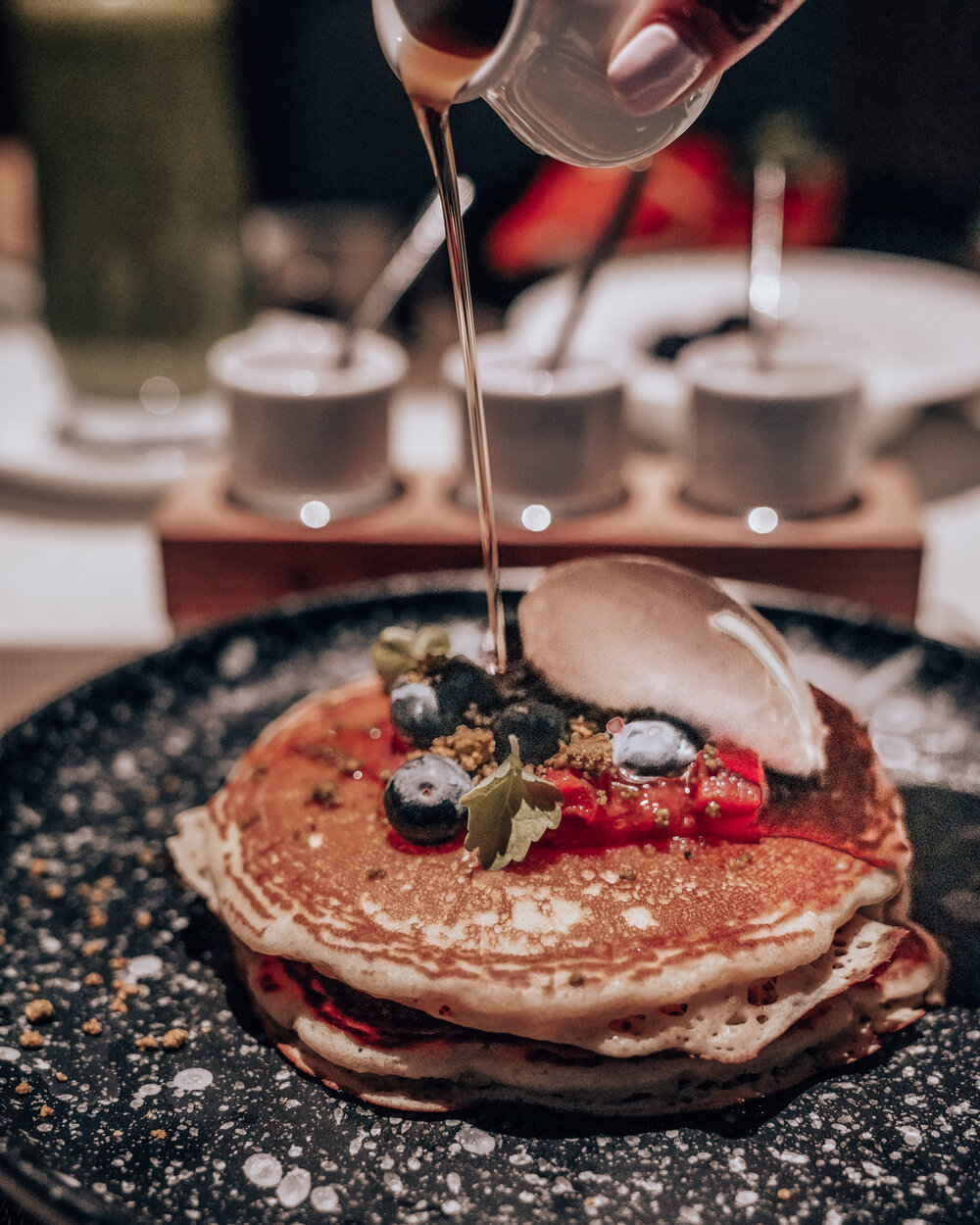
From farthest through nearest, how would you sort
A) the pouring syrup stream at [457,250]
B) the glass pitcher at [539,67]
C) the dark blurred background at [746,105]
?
the dark blurred background at [746,105] → the pouring syrup stream at [457,250] → the glass pitcher at [539,67]

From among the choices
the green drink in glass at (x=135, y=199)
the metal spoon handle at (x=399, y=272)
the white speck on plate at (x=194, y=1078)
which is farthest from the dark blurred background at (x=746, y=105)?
the white speck on plate at (x=194, y=1078)

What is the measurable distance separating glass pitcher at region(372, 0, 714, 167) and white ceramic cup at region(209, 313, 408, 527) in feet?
2.87

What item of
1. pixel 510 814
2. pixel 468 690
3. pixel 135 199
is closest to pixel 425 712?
pixel 468 690

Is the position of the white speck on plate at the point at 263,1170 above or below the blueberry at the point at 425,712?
below

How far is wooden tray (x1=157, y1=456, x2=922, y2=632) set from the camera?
1.94 meters

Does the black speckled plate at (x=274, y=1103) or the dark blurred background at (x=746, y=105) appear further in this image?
the dark blurred background at (x=746, y=105)

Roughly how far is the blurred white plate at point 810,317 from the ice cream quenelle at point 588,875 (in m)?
1.04

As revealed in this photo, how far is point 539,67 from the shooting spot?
1096mm

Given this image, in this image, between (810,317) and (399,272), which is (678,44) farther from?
(810,317)

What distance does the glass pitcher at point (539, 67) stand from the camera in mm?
1024

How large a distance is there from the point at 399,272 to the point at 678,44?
1041mm

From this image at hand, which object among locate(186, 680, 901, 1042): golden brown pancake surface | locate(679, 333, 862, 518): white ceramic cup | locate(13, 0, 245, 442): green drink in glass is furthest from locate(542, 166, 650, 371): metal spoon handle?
locate(13, 0, 245, 442): green drink in glass

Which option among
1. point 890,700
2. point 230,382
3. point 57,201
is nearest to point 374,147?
point 57,201

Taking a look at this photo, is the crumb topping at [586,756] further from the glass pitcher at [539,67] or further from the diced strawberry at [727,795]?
the glass pitcher at [539,67]
